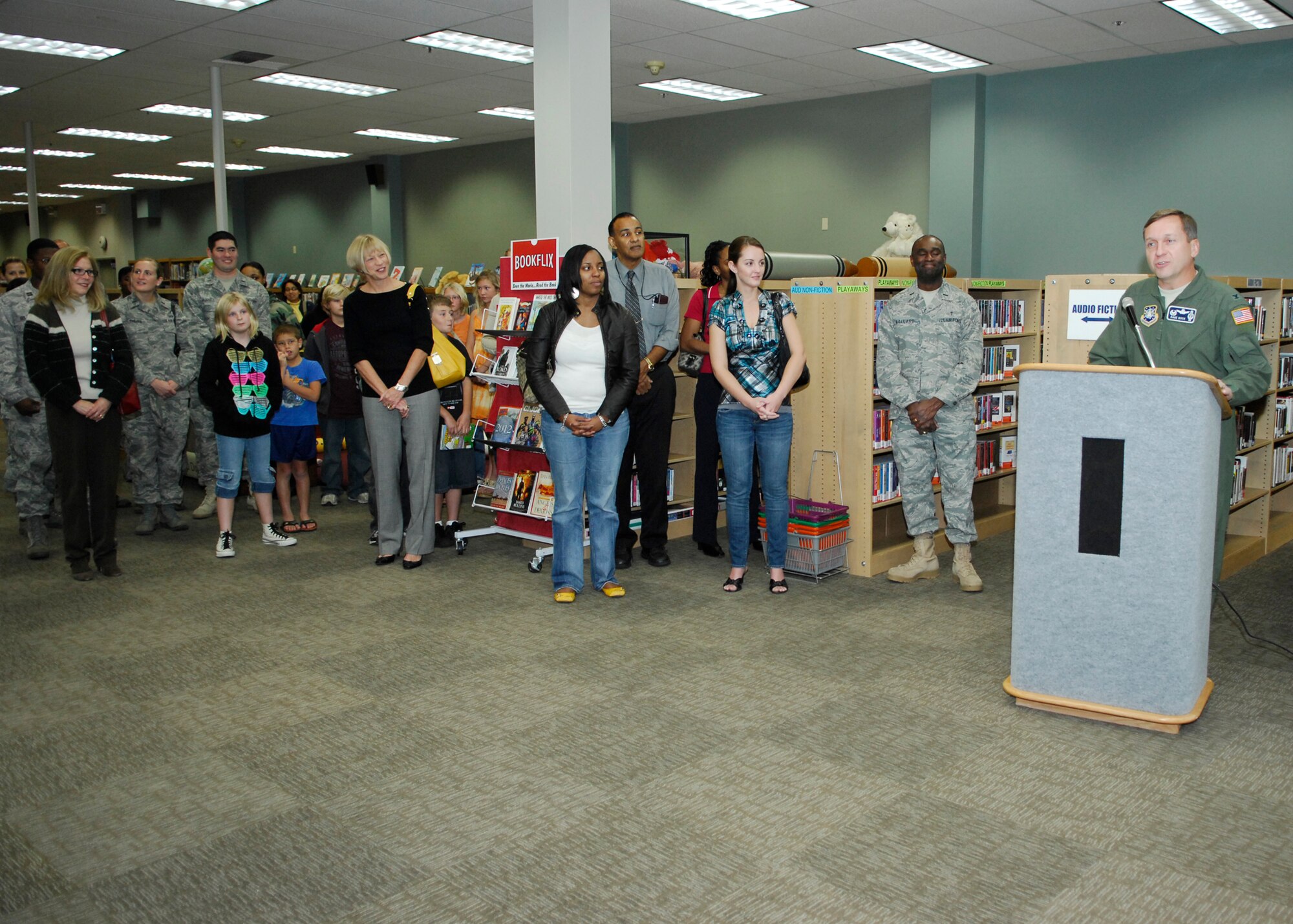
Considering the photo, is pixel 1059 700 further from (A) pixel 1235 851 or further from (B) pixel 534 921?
(B) pixel 534 921

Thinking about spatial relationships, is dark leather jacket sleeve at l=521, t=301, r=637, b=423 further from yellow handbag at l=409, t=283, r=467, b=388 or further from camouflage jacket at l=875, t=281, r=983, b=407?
camouflage jacket at l=875, t=281, r=983, b=407

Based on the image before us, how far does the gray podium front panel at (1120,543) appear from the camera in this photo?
306cm

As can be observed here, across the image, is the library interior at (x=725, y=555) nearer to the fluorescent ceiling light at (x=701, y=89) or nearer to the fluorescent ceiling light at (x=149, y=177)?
the fluorescent ceiling light at (x=701, y=89)

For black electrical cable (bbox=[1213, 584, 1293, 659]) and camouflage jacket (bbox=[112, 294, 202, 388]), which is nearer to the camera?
black electrical cable (bbox=[1213, 584, 1293, 659])

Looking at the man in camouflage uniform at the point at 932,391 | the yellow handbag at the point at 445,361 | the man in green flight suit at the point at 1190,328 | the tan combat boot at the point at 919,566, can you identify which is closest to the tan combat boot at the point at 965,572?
the man in camouflage uniform at the point at 932,391

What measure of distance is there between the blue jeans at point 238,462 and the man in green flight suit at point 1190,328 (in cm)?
437

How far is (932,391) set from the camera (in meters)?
4.82

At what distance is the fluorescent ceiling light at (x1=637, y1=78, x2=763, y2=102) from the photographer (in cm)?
1056

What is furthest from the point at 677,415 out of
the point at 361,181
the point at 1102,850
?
the point at 361,181

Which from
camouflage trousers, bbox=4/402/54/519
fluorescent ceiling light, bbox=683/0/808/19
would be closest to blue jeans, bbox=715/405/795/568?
camouflage trousers, bbox=4/402/54/519

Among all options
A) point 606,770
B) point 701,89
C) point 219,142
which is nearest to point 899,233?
point 701,89

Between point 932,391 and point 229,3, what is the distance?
5.85 meters

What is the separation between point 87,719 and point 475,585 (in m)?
1.97

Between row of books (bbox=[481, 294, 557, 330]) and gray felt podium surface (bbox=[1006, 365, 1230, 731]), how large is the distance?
2.85 m
